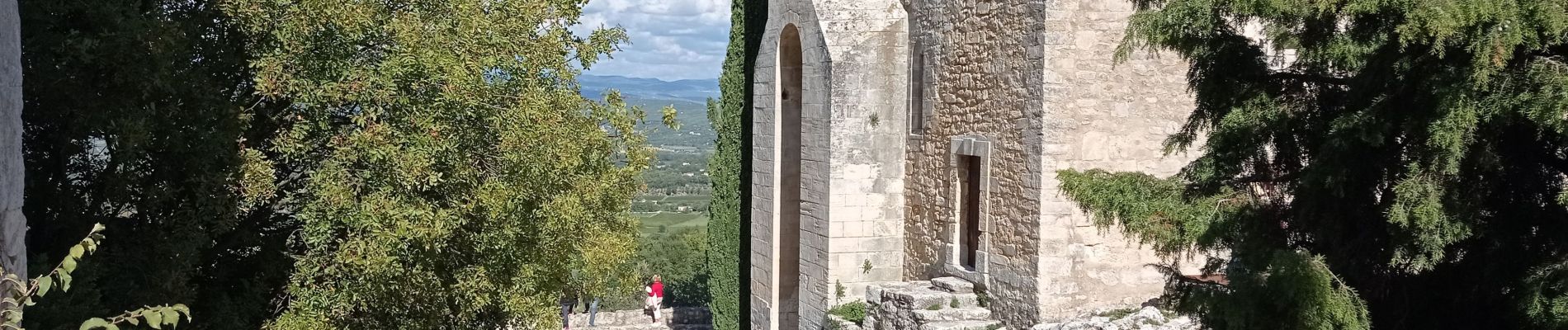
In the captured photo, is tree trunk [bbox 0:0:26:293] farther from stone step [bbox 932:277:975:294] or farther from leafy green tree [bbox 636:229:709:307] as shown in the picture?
leafy green tree [bbox 636:229:709:307]

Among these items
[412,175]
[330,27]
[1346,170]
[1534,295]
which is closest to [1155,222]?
[1346,170]

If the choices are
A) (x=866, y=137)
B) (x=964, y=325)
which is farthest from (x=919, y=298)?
(x=866, y=137)

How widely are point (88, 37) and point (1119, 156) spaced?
7.05 metres

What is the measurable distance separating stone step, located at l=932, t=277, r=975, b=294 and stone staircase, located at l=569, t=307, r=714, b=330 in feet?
30.2

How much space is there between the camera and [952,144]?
32.7 ft

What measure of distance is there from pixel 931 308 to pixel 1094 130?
77.2 inches

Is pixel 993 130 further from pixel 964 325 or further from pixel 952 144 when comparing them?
pixel 964 325

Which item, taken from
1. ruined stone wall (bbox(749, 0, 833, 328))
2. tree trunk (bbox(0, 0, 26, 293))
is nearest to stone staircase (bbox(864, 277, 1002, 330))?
ruined stone wall (bbox(749, 0, 833, 328))

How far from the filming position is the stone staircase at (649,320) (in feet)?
61.8

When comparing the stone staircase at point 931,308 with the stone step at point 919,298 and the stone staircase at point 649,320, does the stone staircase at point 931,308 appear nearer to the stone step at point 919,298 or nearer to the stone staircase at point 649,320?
the stone step at point 919,298

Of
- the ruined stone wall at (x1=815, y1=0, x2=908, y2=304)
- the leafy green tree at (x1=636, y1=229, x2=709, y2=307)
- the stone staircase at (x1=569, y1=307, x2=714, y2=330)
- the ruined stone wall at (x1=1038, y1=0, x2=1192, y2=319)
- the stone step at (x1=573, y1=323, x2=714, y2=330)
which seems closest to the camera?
the ruined stone wall at (x1=1038, y1=0, x2=1192, y2=319)

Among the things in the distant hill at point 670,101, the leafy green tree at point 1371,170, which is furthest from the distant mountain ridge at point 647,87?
the leafy green tree at point 1371,170

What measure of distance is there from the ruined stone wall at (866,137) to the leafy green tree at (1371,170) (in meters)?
4.80

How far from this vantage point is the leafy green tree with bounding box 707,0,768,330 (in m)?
15.8
